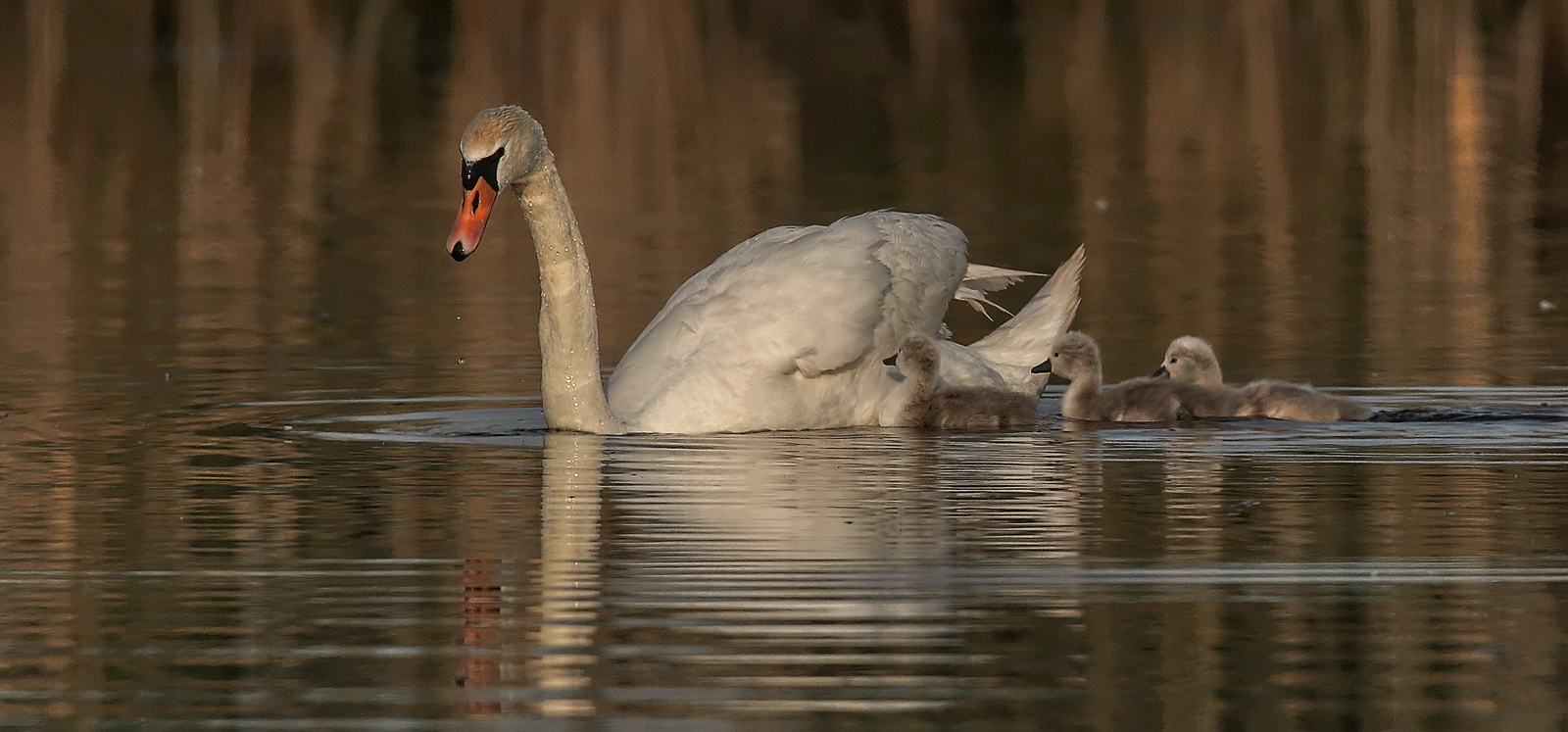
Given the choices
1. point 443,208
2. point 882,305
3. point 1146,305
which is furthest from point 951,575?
A: point 443,208

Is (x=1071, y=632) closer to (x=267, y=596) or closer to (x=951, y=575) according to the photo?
(x=951, y=575)

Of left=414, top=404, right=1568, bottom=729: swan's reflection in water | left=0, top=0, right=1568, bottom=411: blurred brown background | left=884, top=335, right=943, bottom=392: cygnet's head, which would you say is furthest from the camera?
left=0, top=0, right=1568, bottom=411: blurred brown background

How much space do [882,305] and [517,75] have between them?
23.7 metres

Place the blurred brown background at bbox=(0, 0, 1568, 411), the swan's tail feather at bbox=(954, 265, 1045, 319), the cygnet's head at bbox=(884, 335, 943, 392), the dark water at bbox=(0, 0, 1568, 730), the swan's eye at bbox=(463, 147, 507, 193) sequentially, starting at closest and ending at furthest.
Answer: the dark water at bbox=(0, 0, 1568, 730) < the swan's eye at bbox=(463, 147, 507, 193) < the cygnet's head at bbox=(884, 335, 943, 392) < the swan's tail feather at bbox=(954, 265, 1045, 319) < the blurred brown background at bbox=(0, 0, 1568, 411)

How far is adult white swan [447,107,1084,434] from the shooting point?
38.4 ft

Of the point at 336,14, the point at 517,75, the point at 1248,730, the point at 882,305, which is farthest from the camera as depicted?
the point at 336,14

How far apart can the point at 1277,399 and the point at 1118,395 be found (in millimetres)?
755

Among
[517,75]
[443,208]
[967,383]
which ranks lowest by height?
[967,383]

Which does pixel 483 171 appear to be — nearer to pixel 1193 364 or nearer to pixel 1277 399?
pixel 1193 364

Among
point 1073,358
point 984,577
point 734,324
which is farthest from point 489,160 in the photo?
point 984,577

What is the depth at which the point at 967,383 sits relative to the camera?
12742 millimetres

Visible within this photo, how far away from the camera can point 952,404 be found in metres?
12.1

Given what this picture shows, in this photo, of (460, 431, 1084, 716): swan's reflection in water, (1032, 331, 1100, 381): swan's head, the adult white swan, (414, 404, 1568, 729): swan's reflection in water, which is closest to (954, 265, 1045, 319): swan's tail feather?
(1032, 331, 1100, 381): swan's head

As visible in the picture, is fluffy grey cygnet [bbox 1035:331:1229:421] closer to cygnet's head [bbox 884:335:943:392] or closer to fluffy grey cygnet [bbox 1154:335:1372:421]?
fluffy grey cygnet [bbox 1154:335:1372:421]
